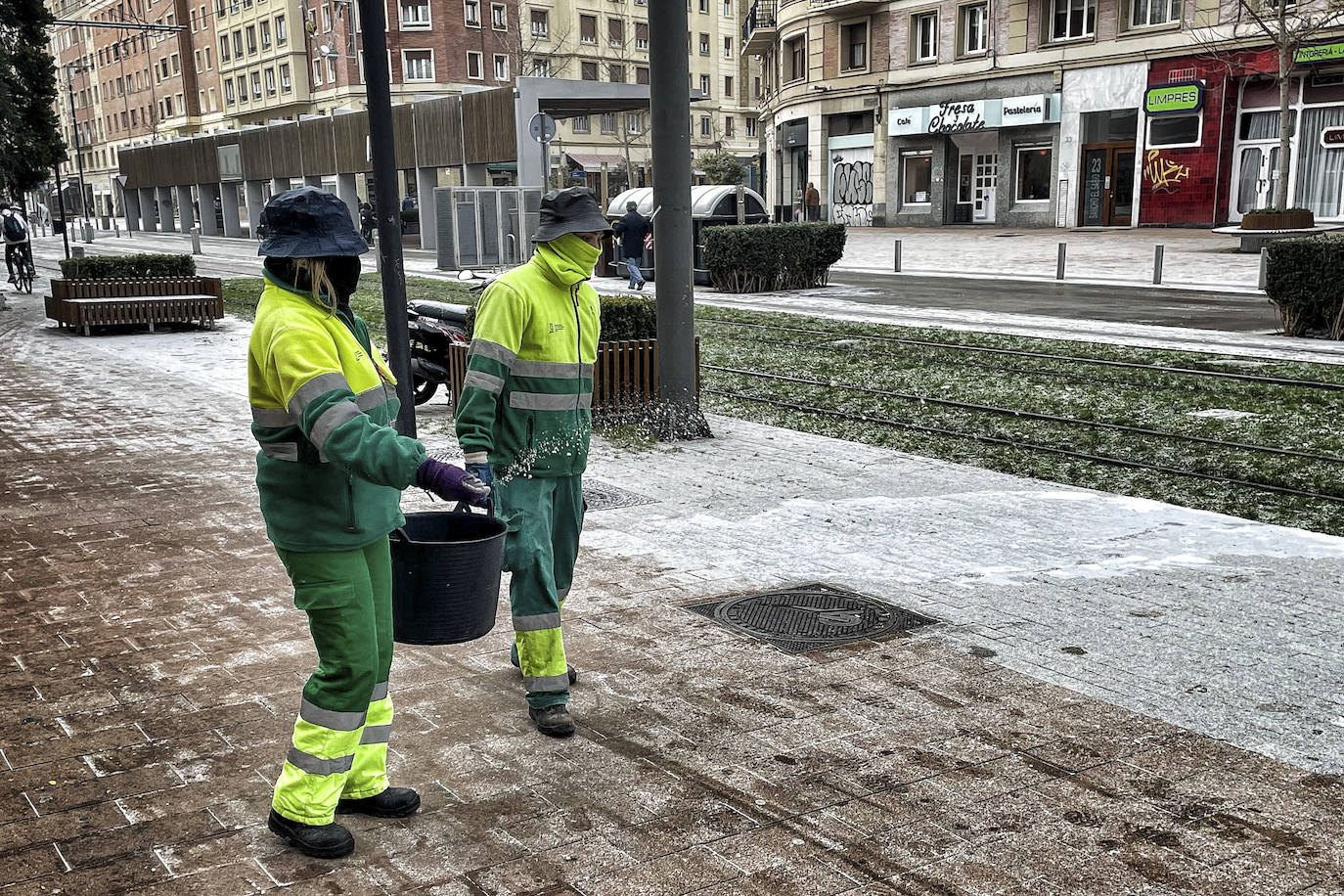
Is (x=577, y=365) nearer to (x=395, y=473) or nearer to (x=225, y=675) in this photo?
(x=395, y=473)

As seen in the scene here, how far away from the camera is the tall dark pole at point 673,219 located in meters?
9.72

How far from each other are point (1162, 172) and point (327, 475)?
36565mm

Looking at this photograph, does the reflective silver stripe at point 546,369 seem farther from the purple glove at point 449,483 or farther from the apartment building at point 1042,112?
the apartment building at point 1042,112

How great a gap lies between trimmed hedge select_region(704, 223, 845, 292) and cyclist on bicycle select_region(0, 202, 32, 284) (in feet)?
47.7

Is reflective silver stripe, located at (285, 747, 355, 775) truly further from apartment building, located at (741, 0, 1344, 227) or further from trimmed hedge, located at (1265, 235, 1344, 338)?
apartment building, located at (741, 0, 1344, 227)

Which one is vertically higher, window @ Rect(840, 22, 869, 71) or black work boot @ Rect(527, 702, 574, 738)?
window @ Rect(840, 22, 869, 71)

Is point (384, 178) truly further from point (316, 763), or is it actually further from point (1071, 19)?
point (1071, 19)

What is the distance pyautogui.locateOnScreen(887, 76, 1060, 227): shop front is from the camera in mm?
39594

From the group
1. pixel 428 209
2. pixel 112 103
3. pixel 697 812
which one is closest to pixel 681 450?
pixel 697 812

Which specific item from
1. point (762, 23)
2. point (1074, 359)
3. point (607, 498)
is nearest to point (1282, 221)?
point (1074, 359)

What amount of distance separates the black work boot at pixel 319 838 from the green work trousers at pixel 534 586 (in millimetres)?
1039

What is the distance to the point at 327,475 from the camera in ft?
11.0

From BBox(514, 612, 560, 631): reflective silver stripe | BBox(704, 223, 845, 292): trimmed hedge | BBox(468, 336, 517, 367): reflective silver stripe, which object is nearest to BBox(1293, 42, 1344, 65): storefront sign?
BBox(704, 223, 845, 292): trimmed hedge

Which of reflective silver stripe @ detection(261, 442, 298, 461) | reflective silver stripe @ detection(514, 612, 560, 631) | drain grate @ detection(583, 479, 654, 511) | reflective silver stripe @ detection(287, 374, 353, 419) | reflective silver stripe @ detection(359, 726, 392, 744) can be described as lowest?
drain grate @ detection(583, 479, 654, 511)
